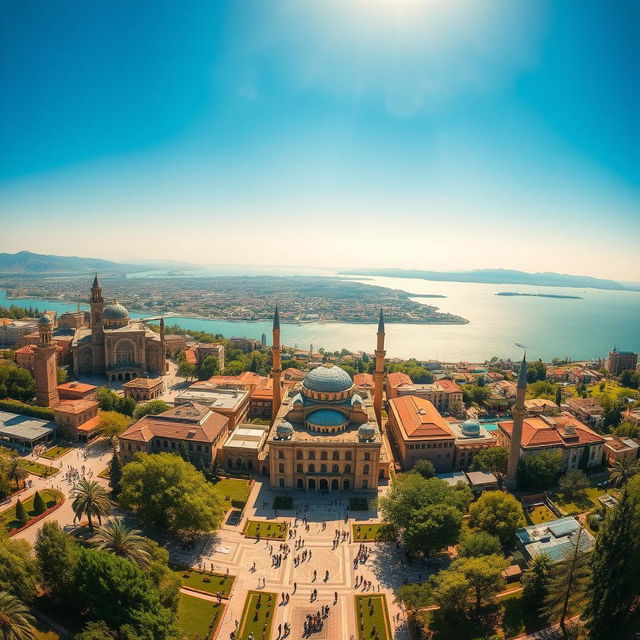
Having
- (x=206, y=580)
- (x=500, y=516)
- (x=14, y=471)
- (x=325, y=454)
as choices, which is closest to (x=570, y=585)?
(x=500, y=516)

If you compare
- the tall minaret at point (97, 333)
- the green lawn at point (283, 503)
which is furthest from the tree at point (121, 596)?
the tall minaret at point (97, 333)

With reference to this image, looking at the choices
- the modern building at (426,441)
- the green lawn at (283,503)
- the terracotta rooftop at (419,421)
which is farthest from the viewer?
the terracotta rooftop at (419,421)

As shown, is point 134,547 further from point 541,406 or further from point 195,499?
point 541,406

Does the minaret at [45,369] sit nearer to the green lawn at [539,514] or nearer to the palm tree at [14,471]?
the palm tree at [14,471]

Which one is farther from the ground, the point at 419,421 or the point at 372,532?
the point at 419,421

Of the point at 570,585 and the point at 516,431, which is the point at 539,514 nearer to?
the point at 516,431

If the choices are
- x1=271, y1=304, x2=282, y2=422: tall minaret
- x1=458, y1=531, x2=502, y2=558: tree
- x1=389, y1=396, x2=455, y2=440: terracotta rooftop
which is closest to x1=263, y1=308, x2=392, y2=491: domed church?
x1=389, y1=396, x2=455, y2=440: terracotta rooftop
